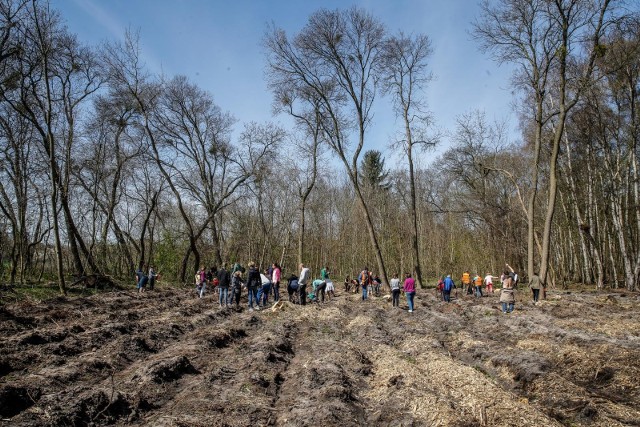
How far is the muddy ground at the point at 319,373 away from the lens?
5.06 metres

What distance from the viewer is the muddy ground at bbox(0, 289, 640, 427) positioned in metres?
5.06

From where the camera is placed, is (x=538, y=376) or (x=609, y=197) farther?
(x=609, y=197)

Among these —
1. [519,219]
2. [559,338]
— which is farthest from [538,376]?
[519,219]

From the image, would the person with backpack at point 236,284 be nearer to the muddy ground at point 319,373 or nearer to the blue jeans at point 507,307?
the muddy ground at point 319,373

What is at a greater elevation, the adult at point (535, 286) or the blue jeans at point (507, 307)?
the adult at point (535, 286)

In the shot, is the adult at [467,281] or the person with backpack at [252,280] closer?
the person with backpack at [252,280]

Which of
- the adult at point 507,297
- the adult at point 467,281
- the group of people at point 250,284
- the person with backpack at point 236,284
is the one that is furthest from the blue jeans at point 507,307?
the person with backpack at point 236,284

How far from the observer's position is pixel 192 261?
39.6 m

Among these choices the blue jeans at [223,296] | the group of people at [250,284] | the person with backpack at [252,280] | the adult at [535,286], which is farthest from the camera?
the adult at [535,286]

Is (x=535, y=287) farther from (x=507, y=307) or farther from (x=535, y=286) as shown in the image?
(x=507, y=307)

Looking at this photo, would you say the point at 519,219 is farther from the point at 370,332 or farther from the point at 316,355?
the point at 316,355

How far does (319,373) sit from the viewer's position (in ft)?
22.3

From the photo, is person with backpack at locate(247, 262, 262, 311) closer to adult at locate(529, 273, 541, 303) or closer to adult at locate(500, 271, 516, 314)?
adult at locate(500, 271, 516, 314)

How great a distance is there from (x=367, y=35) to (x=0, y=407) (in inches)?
909
